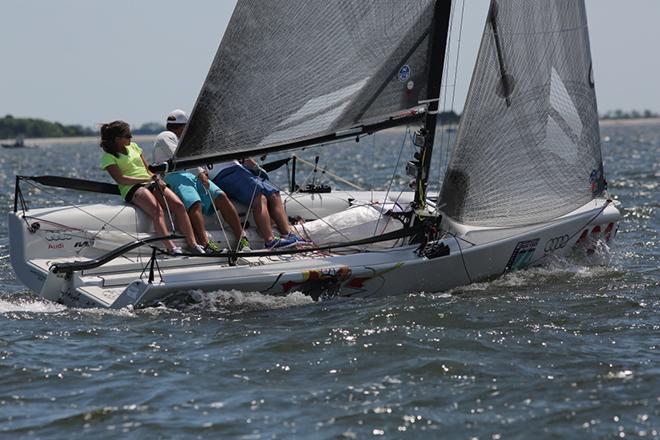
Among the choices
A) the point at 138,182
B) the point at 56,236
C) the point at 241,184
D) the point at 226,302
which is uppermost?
the point at 138,182

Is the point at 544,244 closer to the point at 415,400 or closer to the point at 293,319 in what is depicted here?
the point at 293,319

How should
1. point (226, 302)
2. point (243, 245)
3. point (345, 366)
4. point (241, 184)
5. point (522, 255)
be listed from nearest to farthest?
point (345, 366) < point (226, 302) < point (243, 245) < point (522, 255) < point (241, 184)

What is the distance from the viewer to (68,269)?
868cm

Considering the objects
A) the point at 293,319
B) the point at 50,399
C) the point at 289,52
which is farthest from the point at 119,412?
the point at 289,52

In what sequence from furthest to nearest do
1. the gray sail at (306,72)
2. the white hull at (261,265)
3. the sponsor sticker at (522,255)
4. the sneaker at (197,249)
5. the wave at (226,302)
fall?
the sponsor sticker at (522,255) < the sneaker at (197,249) < the gray sail at (306,72) < the white hull at (261,265) < the wave at (226,302)

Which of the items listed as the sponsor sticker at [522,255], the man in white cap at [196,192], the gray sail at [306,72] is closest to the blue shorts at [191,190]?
the man in white cap at [196,192]

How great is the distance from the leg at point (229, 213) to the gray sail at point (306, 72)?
96cm

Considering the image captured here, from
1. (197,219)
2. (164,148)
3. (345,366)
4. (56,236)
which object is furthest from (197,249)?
(345,366)

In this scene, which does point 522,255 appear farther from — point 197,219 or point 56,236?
point 56,236

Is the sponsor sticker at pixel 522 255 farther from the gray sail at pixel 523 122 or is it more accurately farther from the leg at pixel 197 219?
the leg at pixel 197 219

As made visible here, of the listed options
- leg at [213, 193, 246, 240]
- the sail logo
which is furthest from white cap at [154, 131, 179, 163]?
the sail logo

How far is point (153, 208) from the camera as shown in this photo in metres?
9.35

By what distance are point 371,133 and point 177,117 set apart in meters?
1.72

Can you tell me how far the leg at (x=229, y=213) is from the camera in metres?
9.67
